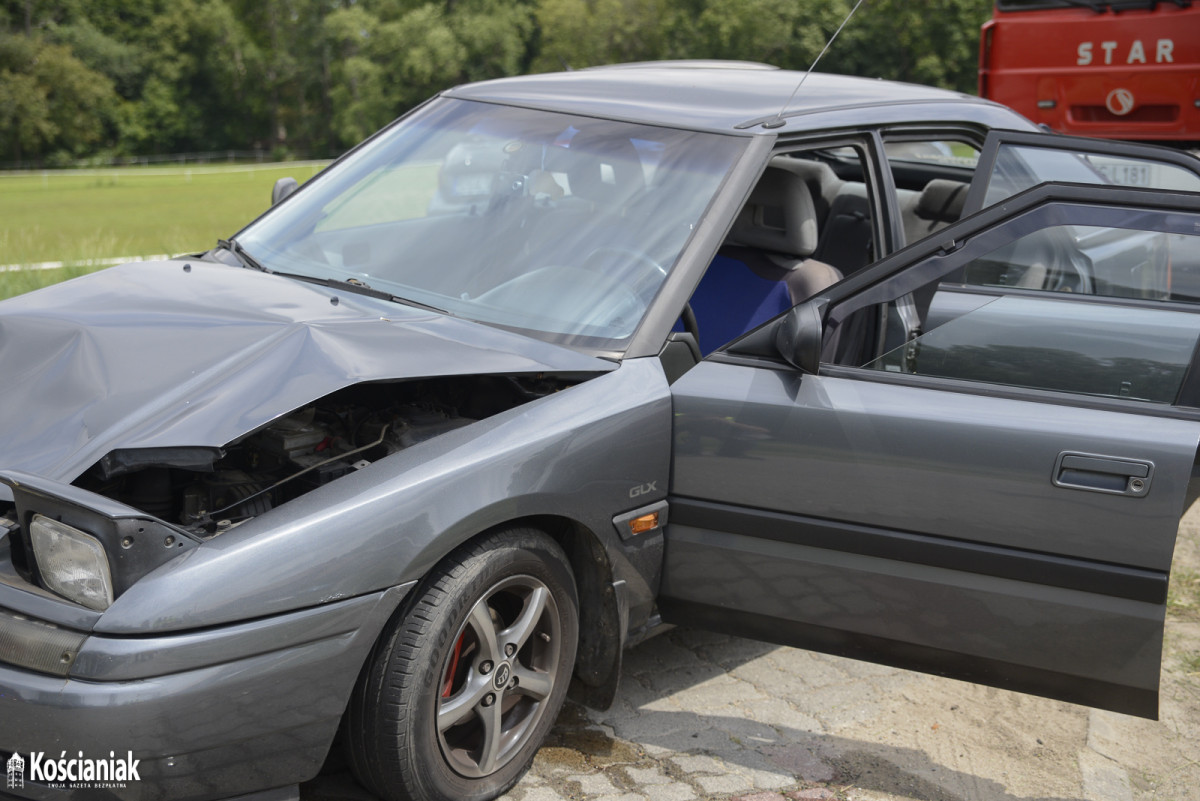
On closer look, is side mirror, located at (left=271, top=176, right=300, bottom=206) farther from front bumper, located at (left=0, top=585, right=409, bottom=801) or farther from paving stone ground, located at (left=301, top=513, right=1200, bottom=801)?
front bumper, located at (left=0, top=585, right=409, bottom=801)

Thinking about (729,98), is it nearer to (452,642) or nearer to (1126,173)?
(1126,173)

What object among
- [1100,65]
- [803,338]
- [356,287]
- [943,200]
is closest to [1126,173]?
[943,200]

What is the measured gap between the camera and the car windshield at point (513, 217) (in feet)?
10.2

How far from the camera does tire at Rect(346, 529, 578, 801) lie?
7.86ft

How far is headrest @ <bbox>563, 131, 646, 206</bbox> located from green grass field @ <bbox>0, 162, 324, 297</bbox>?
11.5ft

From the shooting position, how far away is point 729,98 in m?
3.56

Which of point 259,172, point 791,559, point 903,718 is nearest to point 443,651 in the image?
point 791,559

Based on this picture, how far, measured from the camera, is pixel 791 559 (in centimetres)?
281

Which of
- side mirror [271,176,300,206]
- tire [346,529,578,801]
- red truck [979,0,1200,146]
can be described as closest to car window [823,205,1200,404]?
tire [346,529,578,801]

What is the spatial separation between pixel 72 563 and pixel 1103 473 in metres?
2.23

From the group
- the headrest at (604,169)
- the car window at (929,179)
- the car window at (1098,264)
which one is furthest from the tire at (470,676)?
the car window at (929,179)

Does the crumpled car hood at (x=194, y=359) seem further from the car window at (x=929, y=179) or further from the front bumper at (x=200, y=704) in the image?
the car window at (x=929, y=179)

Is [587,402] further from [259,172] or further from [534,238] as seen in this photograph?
[259,172]

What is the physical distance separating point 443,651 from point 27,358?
4.30 feet
